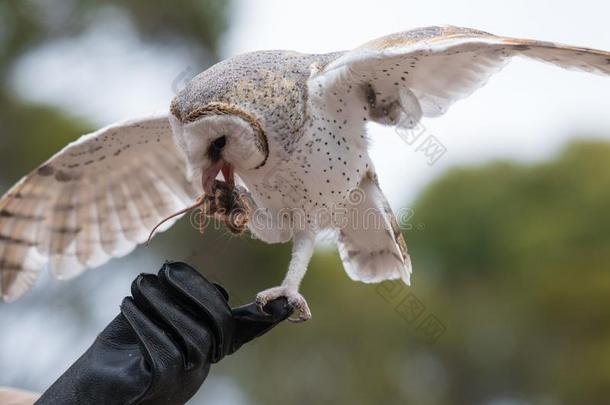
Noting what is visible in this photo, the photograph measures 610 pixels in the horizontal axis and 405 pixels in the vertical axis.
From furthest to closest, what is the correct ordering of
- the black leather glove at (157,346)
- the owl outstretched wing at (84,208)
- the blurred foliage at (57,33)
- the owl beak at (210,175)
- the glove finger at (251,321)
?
the blurred foliage at (57,33)
the owl outstretched wing at (84,208)
the owl beak at (210,175)
the glove finger at (251,321)
the black leather glove at (157,346)

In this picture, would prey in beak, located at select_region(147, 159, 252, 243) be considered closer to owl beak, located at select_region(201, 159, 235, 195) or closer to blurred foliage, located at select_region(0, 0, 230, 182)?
owl beak, located at select_region(201, 159, 235, 195)

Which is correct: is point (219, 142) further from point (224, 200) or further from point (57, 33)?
point (57, 33)

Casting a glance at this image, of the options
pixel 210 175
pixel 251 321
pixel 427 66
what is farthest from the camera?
pixel 427 66

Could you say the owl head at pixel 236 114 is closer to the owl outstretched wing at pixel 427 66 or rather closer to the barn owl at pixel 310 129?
the barn owl at pixel 310 129

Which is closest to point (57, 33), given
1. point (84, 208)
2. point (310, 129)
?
point (84, 208)

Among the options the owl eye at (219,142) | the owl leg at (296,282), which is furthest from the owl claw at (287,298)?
the owl eye at (219,142)

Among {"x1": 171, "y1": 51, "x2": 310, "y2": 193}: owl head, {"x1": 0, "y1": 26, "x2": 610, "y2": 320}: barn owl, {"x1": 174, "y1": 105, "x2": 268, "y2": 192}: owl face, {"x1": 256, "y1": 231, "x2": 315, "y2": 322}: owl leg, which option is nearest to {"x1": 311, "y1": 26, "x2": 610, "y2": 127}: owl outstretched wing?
{"x1": 0, "y1": 26, "x2": 610, "y2": 320}: barn owl
